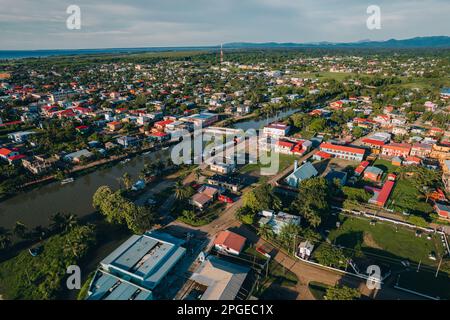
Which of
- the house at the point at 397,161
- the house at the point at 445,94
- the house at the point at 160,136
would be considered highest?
the house at the point at 445,94

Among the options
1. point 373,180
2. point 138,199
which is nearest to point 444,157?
point 373,180

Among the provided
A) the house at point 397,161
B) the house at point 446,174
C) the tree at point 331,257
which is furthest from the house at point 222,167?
the house at point 446,174

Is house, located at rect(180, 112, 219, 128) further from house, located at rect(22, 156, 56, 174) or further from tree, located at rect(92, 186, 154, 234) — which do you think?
tree, located at rect(92, 186, 154, 234)

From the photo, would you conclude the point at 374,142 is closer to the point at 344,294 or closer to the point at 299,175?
the point at 299,175

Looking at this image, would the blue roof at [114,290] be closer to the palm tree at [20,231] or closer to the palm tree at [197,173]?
the palm tree at [20,231]

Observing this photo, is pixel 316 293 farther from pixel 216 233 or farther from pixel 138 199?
pixel 138 199

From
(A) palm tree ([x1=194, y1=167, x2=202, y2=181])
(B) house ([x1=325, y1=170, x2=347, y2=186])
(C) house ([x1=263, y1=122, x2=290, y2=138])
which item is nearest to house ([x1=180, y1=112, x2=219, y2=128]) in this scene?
(C) house ([x1=263, y1=122, x2=290, y2=138])
